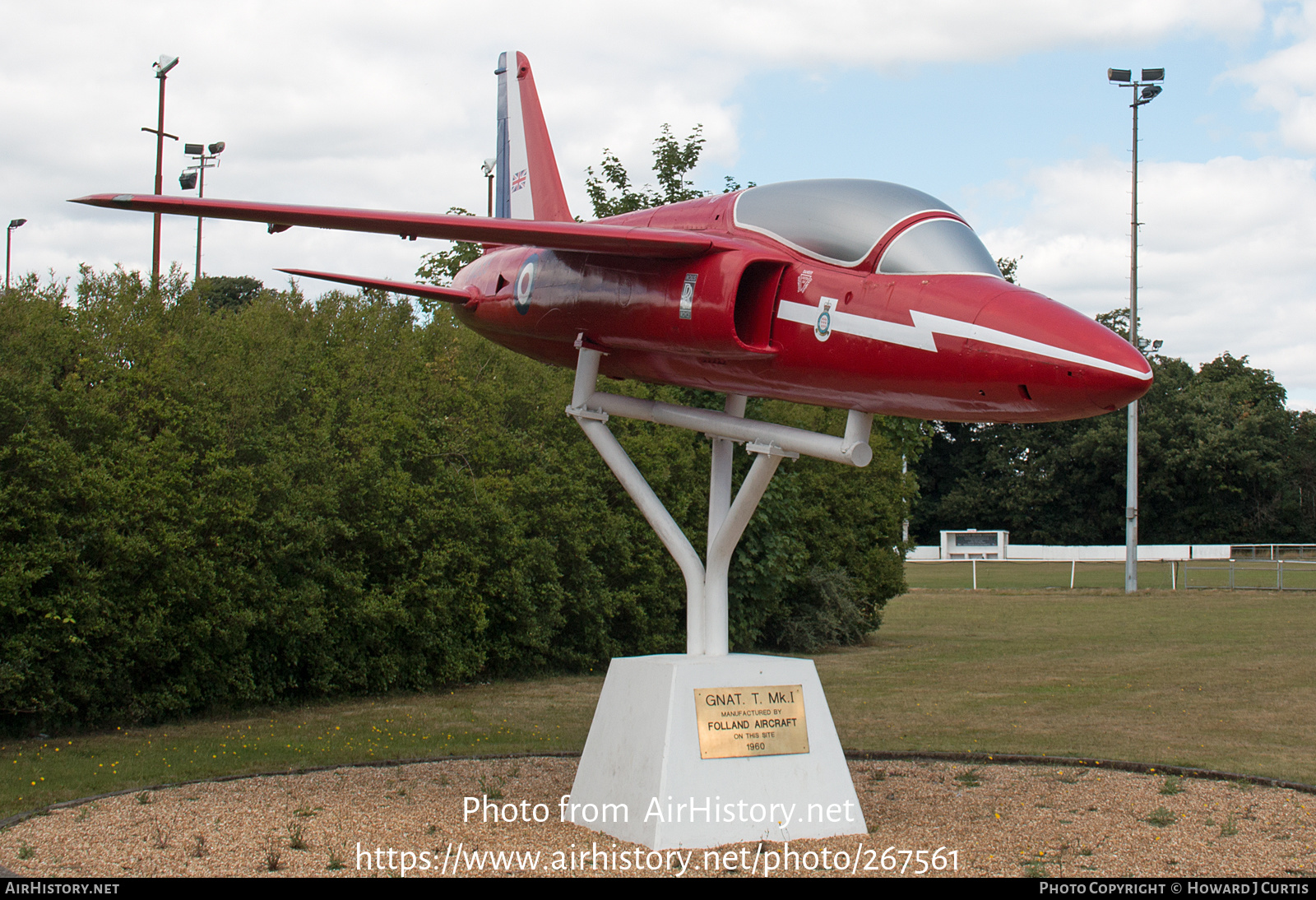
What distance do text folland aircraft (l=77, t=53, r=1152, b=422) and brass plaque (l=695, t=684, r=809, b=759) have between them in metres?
1.76

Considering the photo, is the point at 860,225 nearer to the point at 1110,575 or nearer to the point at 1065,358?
the point at 1065,358

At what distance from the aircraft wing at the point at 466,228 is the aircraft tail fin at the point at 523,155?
122 inches

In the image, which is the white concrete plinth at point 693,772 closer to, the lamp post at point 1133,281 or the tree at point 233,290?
the lamp post at point 1133,281

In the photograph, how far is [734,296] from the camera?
6.38 m

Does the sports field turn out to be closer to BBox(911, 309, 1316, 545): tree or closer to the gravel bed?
BBox(911, 309, 1316, 545): tree

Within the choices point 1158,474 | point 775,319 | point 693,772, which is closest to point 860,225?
point 775,319

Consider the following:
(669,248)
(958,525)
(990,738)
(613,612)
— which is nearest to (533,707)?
(613,612)

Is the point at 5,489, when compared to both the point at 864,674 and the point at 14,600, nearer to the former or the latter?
the point at 14,600

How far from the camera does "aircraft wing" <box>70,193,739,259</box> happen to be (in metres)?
6.44

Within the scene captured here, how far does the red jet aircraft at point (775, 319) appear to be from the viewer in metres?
5.73

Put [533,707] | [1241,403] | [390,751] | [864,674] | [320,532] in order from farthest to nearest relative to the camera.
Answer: [1241,403]
[864,674]
[533,707]
[320,532]
[390,751]

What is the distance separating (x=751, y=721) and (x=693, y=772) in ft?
1.57

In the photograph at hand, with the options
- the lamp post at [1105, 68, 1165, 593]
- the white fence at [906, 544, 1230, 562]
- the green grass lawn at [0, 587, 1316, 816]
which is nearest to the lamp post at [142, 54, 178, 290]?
the green grass lawn at [0, 587, 1316, 816]

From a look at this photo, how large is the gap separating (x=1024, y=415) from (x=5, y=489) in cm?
841
